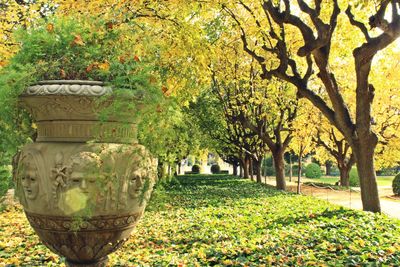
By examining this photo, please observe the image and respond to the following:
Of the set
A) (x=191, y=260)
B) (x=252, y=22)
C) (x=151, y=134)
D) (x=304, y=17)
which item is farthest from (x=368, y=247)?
(x=304, y=17)

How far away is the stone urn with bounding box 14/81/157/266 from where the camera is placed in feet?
10.8

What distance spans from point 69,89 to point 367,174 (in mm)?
8883

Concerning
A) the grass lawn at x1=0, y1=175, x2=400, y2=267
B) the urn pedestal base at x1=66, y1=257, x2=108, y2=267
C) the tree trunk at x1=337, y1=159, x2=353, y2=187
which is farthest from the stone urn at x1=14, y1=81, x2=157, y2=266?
the tree trunk at x1=337, y1=159, x2=353, y2=187

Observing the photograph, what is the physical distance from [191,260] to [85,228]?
3.00 metres

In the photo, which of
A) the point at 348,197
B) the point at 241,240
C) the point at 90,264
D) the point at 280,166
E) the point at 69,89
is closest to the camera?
the point at 69,89

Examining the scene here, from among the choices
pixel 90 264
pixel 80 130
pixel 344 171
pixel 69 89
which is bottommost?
pixel 90 264

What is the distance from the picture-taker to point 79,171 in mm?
3266

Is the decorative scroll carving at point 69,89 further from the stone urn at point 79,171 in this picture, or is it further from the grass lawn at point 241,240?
the grass lawn at point 241,240

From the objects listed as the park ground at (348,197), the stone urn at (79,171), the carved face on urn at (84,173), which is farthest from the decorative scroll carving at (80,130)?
the park ground at (348,197)

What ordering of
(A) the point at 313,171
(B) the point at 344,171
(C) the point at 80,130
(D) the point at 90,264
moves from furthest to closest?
(A) the point at 313,171 → (B) the point at 344,171 → (D) the point at 90,264 → (C) the point at 80,130

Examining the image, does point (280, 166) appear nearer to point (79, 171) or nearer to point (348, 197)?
point (348, 197)

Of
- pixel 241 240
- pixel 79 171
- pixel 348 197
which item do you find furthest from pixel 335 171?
pixel 79 171

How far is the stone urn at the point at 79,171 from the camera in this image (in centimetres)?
328

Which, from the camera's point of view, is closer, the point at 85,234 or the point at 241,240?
the point at 85,234
